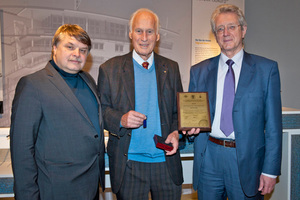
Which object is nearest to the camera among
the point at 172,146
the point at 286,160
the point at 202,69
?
the point at 172,146

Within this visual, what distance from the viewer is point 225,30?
180 cm

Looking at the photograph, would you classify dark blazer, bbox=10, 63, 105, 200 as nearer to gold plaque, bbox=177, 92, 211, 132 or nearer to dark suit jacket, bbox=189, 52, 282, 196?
gold plaque, bbox=177, 92, 211, 132

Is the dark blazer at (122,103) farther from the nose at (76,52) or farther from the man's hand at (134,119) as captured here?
the nose at (76,52)

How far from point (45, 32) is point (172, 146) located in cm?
336

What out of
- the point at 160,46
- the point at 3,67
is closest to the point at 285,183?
the point at 160,46

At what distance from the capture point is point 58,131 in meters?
1.43

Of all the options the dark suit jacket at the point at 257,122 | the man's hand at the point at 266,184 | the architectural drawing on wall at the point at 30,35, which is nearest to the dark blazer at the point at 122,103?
the dark suit jacket at the point at 257,122

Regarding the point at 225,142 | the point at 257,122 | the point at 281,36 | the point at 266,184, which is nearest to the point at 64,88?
the point at 225,142

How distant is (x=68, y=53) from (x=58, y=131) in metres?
0.54

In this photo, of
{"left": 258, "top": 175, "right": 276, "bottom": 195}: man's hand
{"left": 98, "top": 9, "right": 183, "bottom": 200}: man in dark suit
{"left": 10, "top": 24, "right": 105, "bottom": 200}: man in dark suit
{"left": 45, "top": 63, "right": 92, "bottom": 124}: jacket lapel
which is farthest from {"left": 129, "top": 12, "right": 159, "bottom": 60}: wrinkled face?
{"left": 258, "top": 175, "right": 276, "bottom": 195}: man's hand

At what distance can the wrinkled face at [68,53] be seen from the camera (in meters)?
1.52

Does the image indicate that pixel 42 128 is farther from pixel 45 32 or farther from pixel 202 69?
pixel 45 32

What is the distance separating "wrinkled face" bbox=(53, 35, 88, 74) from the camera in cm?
152

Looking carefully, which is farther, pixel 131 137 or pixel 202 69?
pixel 202 69
